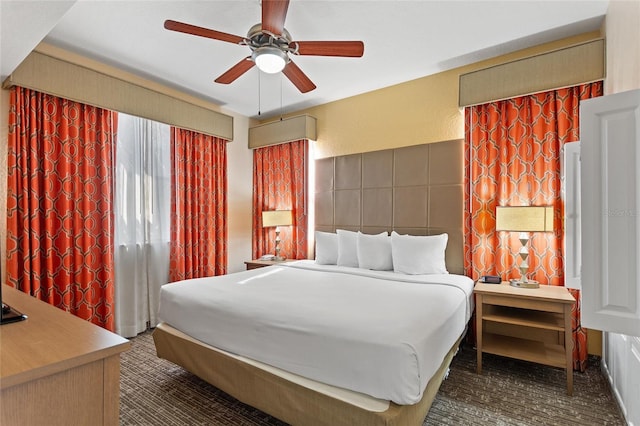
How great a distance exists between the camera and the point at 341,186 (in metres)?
4.29

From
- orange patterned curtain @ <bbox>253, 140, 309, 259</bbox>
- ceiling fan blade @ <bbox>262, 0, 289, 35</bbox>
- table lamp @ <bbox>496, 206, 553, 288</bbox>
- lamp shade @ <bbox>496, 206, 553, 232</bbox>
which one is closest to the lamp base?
table lamp @ <bbox>496, 206, 553, 288</bbox>

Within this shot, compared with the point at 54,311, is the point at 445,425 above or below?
below

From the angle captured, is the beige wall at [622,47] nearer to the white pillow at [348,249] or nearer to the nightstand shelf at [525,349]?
the nightstand shelf at [525,349]

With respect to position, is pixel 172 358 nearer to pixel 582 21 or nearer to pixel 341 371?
pixel 341 371

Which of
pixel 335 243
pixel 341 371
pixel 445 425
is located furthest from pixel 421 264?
pixel 341 371

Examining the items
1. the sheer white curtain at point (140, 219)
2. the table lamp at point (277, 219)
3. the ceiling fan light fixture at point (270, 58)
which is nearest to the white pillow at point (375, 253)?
the table lamp at point (277, 219)

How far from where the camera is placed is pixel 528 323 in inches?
99.3

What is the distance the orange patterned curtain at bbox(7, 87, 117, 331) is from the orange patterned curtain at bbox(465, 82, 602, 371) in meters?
3.78

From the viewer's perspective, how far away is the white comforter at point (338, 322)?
158 centimetres

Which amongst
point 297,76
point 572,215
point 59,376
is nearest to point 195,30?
point 297,76

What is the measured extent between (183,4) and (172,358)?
8.95 feet

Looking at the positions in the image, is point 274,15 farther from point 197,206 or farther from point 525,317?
point 525,317

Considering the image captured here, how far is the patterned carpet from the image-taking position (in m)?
2.06

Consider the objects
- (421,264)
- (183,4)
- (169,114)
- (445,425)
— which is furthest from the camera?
(169,114)
